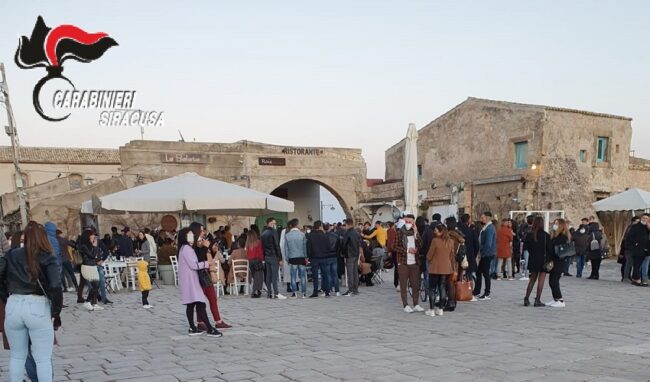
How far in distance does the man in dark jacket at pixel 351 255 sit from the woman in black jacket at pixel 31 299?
643 centimetres

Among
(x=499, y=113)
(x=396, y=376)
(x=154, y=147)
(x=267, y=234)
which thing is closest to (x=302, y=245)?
(x=267, y=234)

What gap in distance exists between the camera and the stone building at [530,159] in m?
19.2

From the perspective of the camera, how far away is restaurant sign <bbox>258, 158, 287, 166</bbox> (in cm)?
2233

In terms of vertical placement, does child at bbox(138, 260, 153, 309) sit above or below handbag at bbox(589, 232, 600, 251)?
below

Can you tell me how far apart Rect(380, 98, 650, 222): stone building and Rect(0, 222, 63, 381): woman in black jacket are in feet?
62.5

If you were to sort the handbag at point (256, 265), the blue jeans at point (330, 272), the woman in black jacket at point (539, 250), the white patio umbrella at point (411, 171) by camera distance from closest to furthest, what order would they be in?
the woman in black jacket at point (539, 250)
the handbag at point (256, 265)
the blue jeans at point (330, 272)
the white patio umbrella at point (411, 171)

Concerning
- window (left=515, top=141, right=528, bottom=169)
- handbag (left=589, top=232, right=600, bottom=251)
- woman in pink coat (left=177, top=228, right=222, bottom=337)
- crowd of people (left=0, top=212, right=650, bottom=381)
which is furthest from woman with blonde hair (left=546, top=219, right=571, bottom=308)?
window (left=515, top=141, right=528, bottom=169)

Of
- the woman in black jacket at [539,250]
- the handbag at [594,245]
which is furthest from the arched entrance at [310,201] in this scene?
the woman in black jacket at [539,250]

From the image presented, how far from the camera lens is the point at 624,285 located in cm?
1030

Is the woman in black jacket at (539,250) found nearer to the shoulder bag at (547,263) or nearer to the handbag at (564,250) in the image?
the shoulder bag at (547,263)

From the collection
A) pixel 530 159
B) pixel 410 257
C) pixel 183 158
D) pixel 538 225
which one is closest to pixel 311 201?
pixel 183 158

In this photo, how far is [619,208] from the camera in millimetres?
14359

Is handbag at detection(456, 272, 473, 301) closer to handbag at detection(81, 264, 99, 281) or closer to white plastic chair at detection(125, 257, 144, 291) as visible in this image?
handbag at detection(81, 264, 99, 281)

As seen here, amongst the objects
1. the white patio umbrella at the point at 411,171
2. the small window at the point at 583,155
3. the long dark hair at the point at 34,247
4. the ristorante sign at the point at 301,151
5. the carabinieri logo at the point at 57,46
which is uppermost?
the carabinieri logo at the point at 57,46
